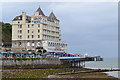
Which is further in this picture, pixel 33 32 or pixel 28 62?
pixel 33 32

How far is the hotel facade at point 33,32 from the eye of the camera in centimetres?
9519

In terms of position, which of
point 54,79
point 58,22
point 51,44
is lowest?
point 54,79

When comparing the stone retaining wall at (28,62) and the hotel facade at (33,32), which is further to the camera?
the hotel facade at (33,32)

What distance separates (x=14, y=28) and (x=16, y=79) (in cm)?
6301

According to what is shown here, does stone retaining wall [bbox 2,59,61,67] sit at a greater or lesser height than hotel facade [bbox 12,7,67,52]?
Answer: lesser

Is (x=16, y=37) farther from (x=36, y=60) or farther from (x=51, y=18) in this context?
(x=36, y=60)

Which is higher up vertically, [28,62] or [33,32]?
[33,32]

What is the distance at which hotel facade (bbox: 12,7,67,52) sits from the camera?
312 ft

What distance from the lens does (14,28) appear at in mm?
98062

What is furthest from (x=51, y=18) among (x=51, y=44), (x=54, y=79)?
(x=54, y=79)

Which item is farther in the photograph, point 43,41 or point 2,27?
point 2,27

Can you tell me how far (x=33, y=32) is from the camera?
316 ft

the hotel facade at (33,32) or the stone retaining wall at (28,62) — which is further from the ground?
the hotel facade at (33,32)

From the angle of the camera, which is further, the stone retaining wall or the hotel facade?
the hotel facade
